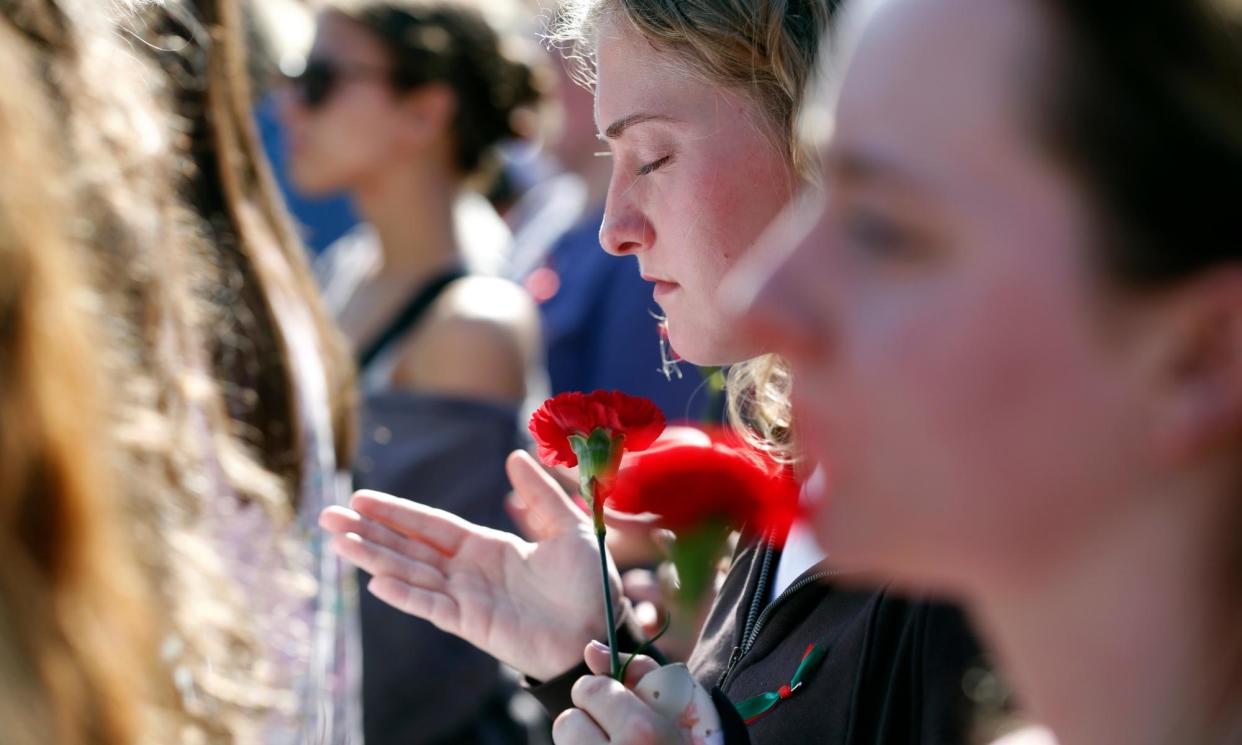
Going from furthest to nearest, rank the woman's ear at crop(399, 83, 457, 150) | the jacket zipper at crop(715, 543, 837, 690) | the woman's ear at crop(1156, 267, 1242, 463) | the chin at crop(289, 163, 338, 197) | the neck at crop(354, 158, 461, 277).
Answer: the chin at crop(289, 163, 338, 197), the woman's ear at crop(399, 83, 457, 150), the neck at crop(354, 158, 461, 277), the jacket zipper at crop(715, 543, 837, 690), the woman's ear at crop(1156, 267, 1242, 463)

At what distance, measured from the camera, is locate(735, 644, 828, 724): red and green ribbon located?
1.48 m

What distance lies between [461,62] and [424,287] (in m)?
0.75

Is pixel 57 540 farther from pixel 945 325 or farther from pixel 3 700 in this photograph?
pixel 945 325

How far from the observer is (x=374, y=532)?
5.65ft

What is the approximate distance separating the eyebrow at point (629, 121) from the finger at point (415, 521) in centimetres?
54

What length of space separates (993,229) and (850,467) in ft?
0.60

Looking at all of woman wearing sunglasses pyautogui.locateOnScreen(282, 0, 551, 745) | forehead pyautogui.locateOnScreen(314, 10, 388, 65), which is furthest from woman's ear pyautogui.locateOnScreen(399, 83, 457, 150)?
forehead pyautogui.locateOnScreen(314, 10, 388, 65)

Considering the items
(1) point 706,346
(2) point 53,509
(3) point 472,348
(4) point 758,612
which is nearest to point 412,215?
(3) point 472,348

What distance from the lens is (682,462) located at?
1.50m

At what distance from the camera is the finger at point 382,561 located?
5.53 feet

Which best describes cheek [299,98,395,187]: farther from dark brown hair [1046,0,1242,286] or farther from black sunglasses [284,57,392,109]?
dark brown hair [1046,0,1242,286]

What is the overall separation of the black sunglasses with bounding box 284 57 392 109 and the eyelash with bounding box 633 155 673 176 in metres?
2.27

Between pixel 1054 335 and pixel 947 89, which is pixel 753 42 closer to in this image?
pixel 947 89

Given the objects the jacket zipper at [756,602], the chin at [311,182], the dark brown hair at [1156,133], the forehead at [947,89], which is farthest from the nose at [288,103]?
the dark brown hair at [1156,133]
